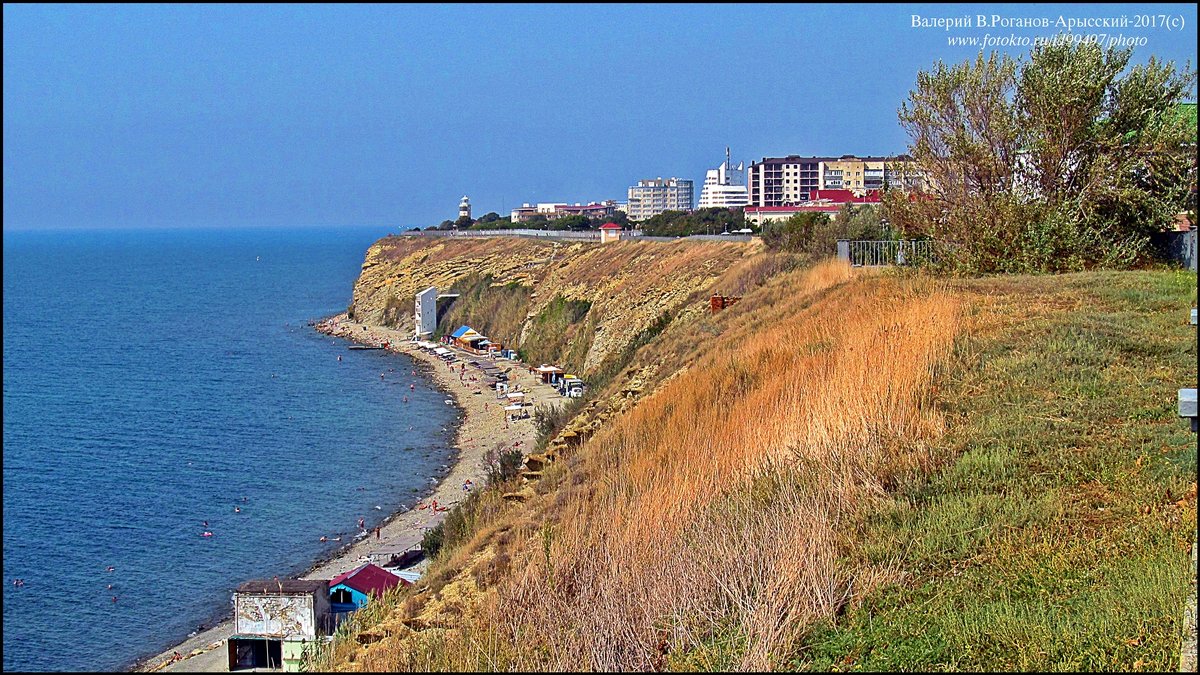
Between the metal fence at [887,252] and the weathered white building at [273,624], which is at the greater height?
the metal fence at [887,252]

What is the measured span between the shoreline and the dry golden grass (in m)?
8.40

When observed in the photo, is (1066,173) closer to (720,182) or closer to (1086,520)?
(1086,520)

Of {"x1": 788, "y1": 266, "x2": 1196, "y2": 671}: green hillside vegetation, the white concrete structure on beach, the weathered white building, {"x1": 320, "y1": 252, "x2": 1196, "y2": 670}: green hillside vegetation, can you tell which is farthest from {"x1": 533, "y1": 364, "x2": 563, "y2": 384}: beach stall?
{"x1": 788, "y1": 266, "x2": 1196, "y2": 671}: green hillside vegetation

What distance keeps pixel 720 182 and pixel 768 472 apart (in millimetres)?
148155

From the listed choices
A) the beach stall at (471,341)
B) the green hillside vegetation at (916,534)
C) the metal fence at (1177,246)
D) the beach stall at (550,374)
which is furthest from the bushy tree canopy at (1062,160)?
the beach stall at (471,341)

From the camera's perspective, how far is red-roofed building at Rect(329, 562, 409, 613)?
19.5 meters

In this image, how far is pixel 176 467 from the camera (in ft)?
115

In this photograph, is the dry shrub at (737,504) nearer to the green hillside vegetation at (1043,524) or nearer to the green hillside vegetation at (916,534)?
the green hillside vegetation at (916,534)

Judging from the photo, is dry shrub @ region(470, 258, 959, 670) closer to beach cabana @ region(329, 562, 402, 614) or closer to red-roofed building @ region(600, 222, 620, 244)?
beach cabana @ region(329, 562, 402, 614)

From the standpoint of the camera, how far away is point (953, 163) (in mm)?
24188

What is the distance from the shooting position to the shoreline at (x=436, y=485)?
19.7m

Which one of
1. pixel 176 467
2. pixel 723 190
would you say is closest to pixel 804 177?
pixel 723 190

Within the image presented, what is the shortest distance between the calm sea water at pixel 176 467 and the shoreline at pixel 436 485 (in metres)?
0.50

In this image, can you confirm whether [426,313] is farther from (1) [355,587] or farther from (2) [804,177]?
(2) [804,177]
